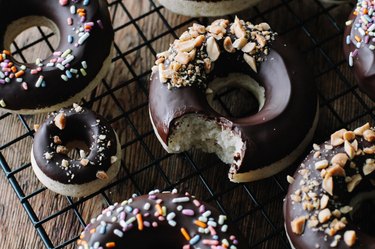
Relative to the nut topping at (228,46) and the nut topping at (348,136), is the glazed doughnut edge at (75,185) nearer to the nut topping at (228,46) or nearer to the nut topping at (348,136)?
the nut topping at (228,46)

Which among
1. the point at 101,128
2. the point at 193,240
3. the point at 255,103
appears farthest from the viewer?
the point at 255,103

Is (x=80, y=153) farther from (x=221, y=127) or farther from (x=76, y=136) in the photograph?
(x=221, y=127)

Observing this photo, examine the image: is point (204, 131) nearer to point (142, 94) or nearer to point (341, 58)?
point (142, 94)

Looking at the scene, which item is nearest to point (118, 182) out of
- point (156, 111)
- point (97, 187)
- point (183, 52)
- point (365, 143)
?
point (97, 187)

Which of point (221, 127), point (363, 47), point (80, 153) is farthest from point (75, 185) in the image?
point (363, 47)

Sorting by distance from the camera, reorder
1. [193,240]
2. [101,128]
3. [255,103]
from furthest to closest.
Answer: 1. [255,103]
2. [101,128]
3. [193,240]

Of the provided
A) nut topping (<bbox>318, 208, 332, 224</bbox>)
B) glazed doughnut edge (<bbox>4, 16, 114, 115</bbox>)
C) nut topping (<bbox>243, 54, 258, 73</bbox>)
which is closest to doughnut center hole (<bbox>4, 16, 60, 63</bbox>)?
glazed doughnut edge (<bbox>4, 16, 114, 115</bbox>)
